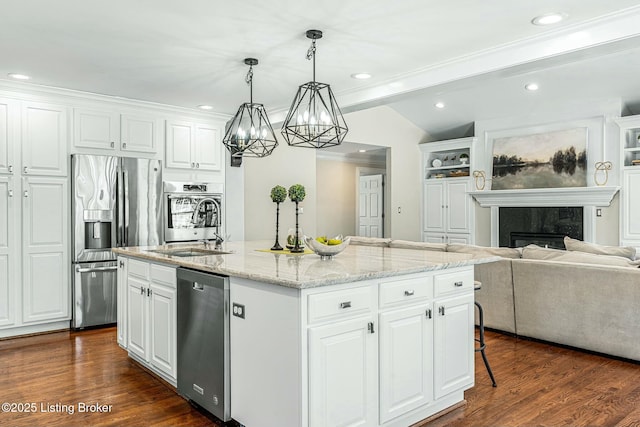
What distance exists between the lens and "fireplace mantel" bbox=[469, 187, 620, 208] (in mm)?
6816

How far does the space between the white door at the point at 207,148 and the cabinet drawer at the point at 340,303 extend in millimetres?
3964

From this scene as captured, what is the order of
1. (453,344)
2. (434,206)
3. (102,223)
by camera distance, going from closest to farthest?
1. (453,344)
2. (102,223)
3. (434,206)

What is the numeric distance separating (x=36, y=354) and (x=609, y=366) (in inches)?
184

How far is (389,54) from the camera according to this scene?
3.69 meters

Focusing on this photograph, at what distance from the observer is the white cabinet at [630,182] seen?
642 cm

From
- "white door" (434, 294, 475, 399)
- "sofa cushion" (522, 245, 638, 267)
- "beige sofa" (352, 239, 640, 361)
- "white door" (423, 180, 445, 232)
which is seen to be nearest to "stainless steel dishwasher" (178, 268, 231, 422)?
"white door" (434, 294, 475, 399)

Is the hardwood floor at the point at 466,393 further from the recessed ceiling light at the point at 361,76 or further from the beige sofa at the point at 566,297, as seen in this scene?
the recessed ceiling light at the point at 361,76

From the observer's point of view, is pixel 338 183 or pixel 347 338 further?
→ pixel 338 183

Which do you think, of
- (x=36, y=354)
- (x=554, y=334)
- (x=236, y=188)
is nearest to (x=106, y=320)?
(x=36, y=354)

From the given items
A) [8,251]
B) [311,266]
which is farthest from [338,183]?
[311,266]

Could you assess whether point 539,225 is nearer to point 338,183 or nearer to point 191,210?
point 338,183

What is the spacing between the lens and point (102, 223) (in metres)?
4.93

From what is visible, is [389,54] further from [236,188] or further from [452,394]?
[236,188]

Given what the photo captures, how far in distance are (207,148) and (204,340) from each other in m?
3.62
